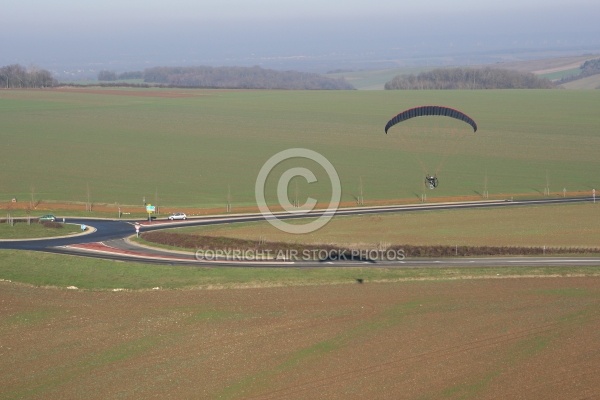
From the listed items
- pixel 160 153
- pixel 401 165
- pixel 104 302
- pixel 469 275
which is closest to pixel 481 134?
pixel 401 165

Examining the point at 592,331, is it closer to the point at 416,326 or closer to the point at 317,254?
the point at 416,326

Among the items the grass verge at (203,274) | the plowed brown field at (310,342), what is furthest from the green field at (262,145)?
the plowed brown field at (310,342)

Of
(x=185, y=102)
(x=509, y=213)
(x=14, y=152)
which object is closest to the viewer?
(x=509, y=213)

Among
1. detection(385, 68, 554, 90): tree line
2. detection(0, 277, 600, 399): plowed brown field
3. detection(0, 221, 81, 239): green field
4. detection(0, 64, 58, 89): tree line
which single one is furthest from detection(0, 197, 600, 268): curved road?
detection(0, 64, 58, 89): tree line

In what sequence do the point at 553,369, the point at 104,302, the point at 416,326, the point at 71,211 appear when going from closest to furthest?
the point at 553,369, the point at 416,326, the point at 104,302, the point at 71,211

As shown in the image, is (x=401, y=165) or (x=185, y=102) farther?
(x=185, y=102)
